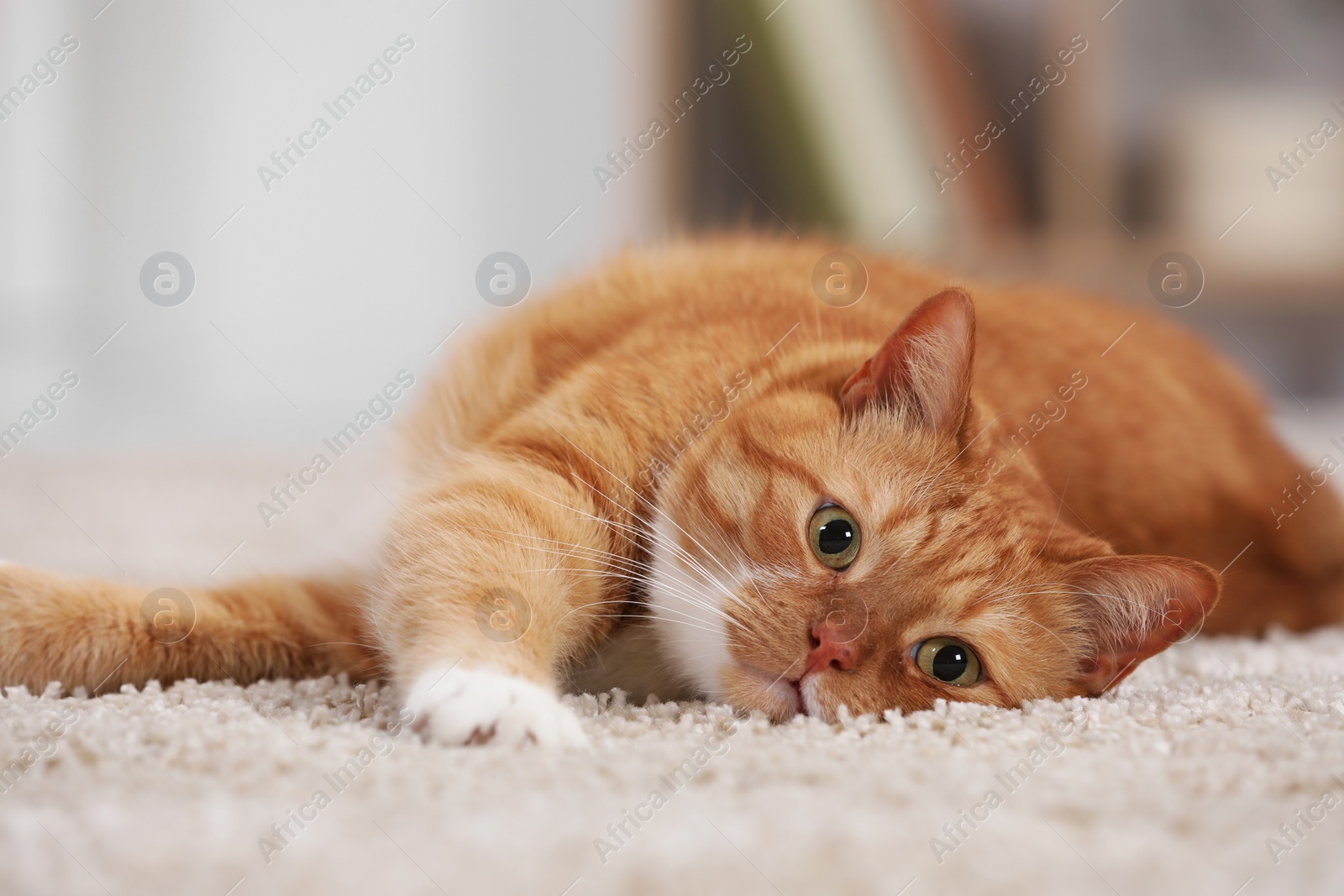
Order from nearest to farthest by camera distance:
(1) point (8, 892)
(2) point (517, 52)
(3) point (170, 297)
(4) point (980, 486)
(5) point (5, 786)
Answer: (1) point (8, 892) < (5) point (5, 786) < (4) point (980, 486) < (3) point (170, 297) < (2) point (517, 52)

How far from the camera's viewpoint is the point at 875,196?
14.4 ft

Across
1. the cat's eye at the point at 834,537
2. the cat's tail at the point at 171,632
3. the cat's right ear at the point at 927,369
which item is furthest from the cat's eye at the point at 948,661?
the cat's tail at the point at 171,632

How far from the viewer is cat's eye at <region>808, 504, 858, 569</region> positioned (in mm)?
1322

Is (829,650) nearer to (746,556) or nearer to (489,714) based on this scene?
(746,556)

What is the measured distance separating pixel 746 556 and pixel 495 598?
1.04 ft

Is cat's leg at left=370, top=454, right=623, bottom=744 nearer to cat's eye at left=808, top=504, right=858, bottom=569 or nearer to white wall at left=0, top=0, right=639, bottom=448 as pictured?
cat's eye at left=808, top=504, right=858, bottom=569

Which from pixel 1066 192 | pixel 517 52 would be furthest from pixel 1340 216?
pixel 517 52

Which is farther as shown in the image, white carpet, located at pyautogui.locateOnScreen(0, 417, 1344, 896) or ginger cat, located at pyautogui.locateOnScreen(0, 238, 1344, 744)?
ginger cat, located at pyautogui.locateOnScreen(0, 238, 1344, 744)

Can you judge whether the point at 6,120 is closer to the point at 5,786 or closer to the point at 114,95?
the point at 114,95

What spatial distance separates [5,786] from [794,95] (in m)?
4.10

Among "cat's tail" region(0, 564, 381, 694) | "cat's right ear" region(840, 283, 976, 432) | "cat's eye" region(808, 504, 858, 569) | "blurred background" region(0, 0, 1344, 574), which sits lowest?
"cat's tail" region(0, 564, 381, 694)

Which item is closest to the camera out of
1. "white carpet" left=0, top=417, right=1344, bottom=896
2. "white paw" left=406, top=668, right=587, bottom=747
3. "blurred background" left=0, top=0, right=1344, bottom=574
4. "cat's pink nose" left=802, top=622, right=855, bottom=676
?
"white carpet" left=0, top=417, right=1344, bottom=896

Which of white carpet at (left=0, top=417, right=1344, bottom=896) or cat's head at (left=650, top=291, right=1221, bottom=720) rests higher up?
cat's head at (left=650, top=291, right=1221, bottom=720)

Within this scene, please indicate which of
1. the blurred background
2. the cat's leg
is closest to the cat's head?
the cat's leg
